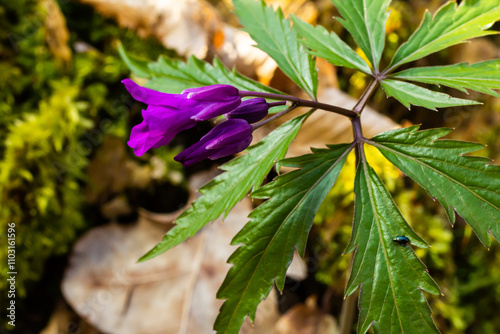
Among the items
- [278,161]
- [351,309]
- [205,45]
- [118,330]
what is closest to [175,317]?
[118,330]

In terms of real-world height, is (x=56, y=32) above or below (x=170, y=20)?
below

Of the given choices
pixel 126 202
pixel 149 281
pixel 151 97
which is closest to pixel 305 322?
pixel 149 281

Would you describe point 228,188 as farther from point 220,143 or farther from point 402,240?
point 402,240

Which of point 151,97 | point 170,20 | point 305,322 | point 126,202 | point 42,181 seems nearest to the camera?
point 151,97

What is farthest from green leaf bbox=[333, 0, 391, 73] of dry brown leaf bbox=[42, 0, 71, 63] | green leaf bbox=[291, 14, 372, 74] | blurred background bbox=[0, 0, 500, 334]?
dry brown leaf bbox=[42, 0, 71, 63]

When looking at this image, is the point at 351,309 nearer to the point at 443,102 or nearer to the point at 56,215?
the point at 443,102
